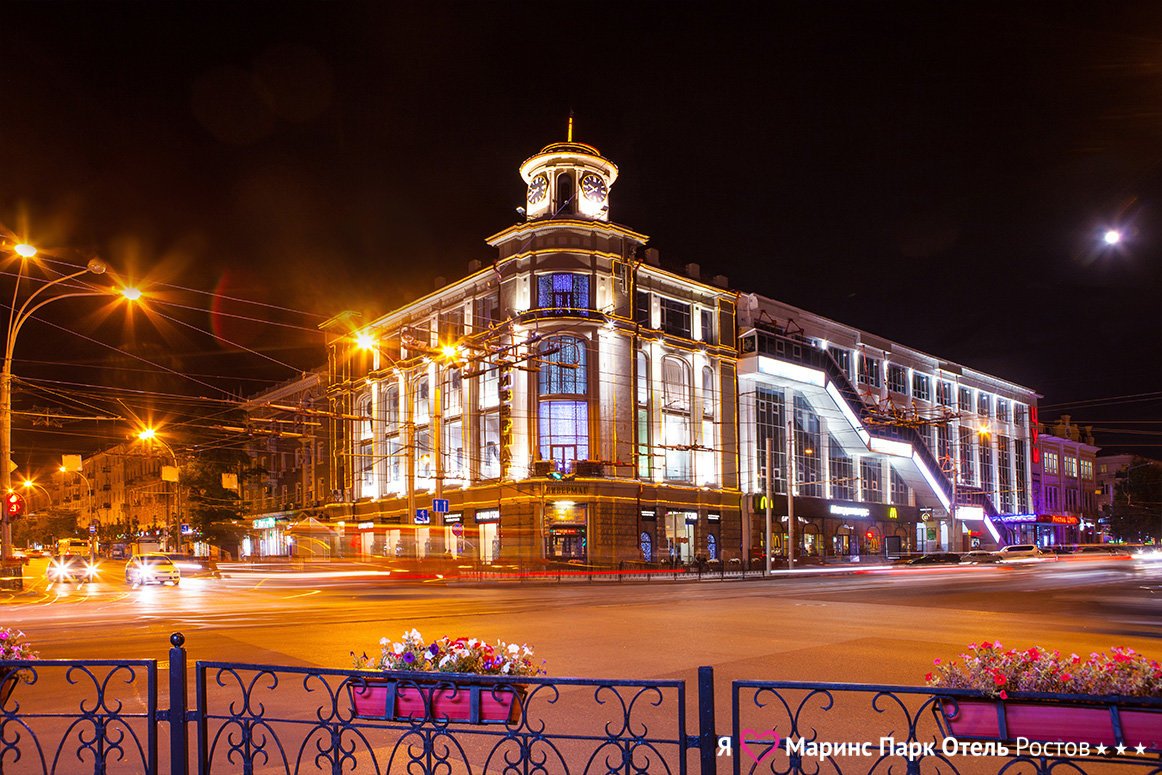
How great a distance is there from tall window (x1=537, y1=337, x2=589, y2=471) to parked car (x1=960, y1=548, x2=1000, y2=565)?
2833 cm

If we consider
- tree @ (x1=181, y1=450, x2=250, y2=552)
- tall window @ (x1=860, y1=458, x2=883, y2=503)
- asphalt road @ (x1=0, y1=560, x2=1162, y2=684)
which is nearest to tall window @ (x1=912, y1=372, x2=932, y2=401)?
tall window @ (x1=860, y1=458, x2=883, y2=503)

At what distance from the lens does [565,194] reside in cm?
5106

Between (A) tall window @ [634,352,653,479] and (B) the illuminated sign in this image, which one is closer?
(A) tall window @ [634,352,653,479]

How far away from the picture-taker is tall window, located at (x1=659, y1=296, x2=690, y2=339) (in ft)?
179

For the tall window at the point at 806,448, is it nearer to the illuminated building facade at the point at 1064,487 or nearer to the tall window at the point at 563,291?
the tall window at the point at 563,291

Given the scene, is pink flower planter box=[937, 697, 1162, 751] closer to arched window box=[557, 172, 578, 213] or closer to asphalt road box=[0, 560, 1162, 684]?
asphalt road box=[0, 560, 1162, 684]

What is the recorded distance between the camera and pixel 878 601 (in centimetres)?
2606

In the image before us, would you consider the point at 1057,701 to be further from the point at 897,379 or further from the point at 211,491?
the point at 897,379

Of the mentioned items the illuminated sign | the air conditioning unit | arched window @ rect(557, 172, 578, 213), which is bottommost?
the illuminated sign

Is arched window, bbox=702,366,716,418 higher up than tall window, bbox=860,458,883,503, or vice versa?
arched window, bbox=702,366,716,418

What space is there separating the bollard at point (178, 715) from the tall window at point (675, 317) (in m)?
49.0

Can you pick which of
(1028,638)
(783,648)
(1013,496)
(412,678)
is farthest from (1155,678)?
(1013,496)

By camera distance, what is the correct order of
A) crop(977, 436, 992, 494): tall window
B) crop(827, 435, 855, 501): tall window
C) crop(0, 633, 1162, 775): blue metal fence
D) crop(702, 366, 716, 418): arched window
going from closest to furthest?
crop(0, 633, 1162, 775): blue metal fence < crop(702, 366, 716, 418): arched window < crop(827, 435, 855, 501): tall window < crop(977, 436, 992, 494): tall window

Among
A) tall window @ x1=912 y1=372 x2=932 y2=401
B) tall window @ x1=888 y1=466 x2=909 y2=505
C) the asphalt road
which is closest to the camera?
the asphalt road
